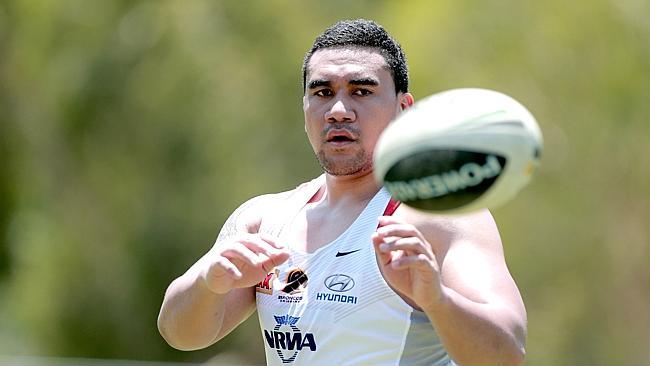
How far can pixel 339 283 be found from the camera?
3.30 m

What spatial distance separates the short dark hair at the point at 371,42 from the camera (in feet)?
11.8

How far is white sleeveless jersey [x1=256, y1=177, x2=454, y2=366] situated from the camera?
3.22 metres

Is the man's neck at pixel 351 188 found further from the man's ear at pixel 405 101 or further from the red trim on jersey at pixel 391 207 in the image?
the man's ear at pixel 405 101

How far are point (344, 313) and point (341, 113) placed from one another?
615 mm

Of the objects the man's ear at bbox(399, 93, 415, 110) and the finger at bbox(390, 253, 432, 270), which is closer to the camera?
the finger at bbox(390, 253, 432, 270)

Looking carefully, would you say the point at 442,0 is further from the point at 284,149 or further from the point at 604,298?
the point at 604,298

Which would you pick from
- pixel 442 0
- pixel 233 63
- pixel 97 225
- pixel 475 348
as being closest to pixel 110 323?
pixel 97 225

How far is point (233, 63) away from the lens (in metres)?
9.98

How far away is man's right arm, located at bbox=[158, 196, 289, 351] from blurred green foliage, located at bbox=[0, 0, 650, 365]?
577 cm

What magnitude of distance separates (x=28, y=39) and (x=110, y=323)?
342 centimetres

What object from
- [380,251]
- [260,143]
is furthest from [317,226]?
[260,143]

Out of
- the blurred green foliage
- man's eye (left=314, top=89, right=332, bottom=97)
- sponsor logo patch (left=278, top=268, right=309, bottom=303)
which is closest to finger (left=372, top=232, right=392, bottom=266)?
sponsor logo patch (left=278, top=268, right=309, bottom=303)

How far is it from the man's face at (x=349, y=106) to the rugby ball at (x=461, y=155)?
62 cm

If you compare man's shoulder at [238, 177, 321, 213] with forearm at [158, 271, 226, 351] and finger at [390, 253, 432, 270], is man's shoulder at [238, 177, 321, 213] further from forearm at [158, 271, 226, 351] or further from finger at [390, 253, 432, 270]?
finger at [390, 253, 432, 270]
